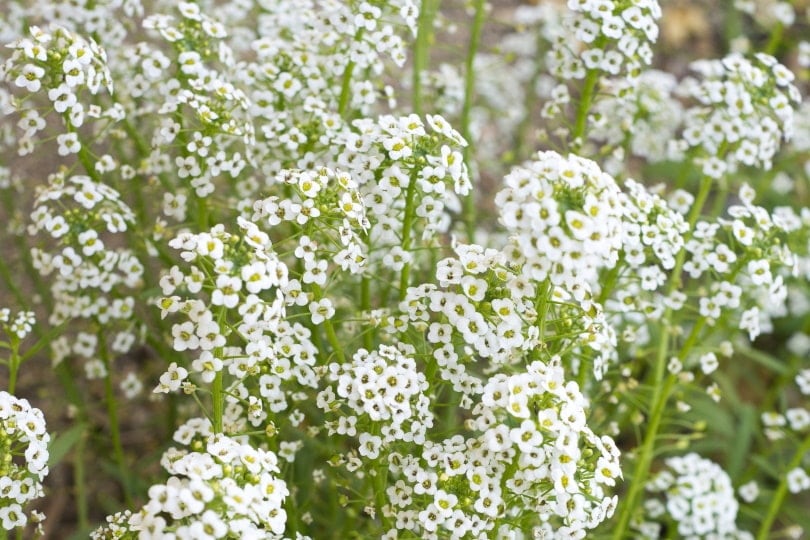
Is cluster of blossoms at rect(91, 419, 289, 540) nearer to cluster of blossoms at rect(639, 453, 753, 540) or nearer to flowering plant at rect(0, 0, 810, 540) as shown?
flowering plant at rect(0, 0, 810, 540)

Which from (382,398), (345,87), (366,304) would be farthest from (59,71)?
(382,398)

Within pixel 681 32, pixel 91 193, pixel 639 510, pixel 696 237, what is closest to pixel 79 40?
pixel 91 193

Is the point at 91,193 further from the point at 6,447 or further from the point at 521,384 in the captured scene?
the point at 521,384

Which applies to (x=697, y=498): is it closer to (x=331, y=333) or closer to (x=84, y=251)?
(x=331, y=333)

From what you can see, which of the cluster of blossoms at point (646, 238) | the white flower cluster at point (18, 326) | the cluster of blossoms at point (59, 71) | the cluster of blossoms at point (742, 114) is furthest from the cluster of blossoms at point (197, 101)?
the cluster of blossoms at point (742, 114)

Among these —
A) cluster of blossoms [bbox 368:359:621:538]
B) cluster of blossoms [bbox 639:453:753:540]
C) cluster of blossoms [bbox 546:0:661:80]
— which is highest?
cluster of blossoms [bbox 546:0:661:80]

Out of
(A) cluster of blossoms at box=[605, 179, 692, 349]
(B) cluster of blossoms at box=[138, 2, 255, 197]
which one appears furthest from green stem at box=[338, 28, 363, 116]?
(A) cluster of blossoms at box=[605, 179, 692, 349]

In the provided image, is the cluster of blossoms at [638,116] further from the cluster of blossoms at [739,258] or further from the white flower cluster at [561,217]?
the white flower cluster at [561,217]
